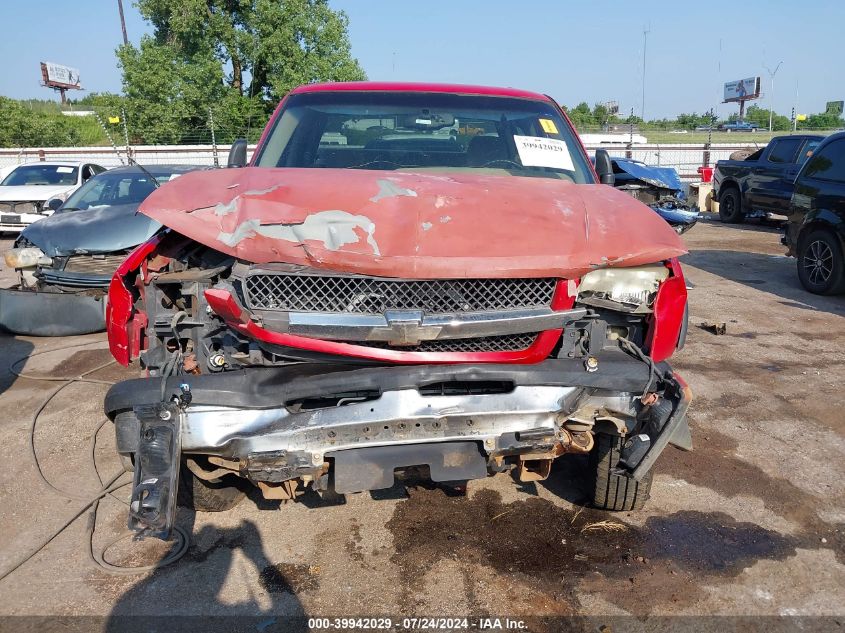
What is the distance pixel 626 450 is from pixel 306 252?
5.43 feet

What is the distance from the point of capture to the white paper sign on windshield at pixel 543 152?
3.88 metres

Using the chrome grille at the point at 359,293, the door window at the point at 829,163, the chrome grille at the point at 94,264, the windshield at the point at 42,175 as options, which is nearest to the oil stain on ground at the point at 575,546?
the chrome grille at the point at 359,293

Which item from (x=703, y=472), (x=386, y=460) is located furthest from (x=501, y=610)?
(x=703, y=472)

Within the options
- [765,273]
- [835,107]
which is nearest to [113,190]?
[765,273]

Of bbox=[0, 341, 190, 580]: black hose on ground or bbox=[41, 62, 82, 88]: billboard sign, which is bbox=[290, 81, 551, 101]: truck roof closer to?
bbox=[0, 341, 190, 580]: black hose on ground

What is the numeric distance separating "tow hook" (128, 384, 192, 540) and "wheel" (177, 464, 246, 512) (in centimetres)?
68

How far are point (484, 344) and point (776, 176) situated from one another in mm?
12516

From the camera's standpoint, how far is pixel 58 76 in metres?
63.1

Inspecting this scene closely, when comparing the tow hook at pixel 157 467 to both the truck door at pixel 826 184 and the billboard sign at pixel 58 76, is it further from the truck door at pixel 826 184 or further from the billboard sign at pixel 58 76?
the billboard sign at pixel 58 76

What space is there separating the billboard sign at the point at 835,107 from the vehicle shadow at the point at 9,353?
65686mm

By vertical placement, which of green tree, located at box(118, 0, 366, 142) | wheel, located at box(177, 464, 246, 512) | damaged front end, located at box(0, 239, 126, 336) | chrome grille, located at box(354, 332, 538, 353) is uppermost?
green tree, located at box(118, 0, 366, 142)

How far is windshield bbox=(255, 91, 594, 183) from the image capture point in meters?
3.79

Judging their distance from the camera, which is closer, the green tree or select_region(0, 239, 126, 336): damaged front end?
select_region(0, 239, 126, 336): damaged front end

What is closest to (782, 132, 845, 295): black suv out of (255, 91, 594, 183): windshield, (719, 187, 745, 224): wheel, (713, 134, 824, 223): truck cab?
(713, 134, 824, 223): truck cab
